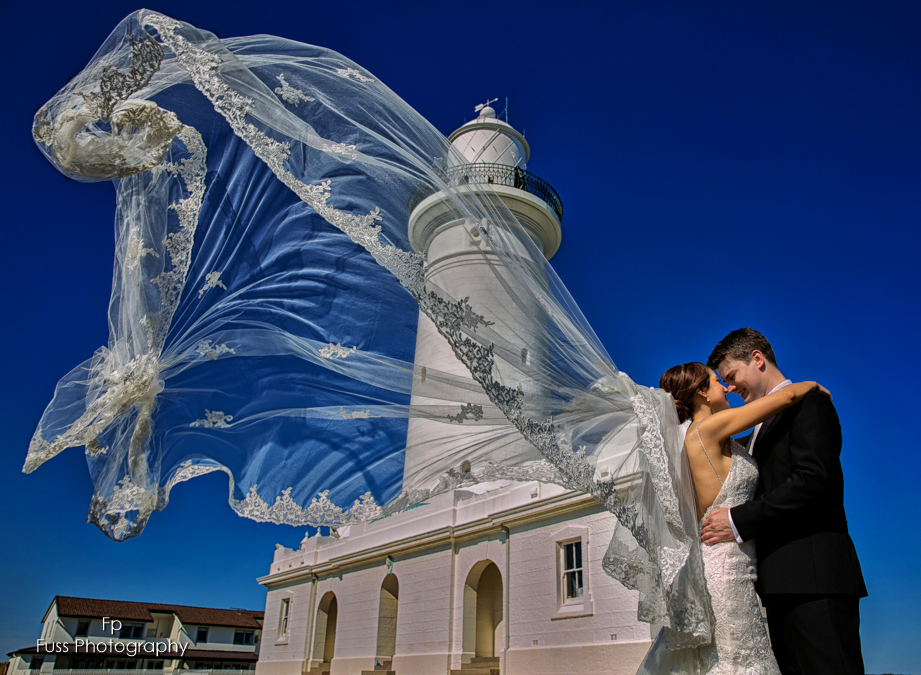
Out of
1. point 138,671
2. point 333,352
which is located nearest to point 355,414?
point 333,352

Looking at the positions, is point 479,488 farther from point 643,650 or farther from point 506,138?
point 506,138

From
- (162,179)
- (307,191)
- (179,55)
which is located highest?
(179,55)

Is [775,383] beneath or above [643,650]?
above

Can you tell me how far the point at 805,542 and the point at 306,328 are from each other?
225cm

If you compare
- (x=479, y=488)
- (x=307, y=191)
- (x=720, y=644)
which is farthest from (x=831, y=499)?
(x=479, y=488)

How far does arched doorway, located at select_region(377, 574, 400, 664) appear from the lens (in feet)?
A: 42.8

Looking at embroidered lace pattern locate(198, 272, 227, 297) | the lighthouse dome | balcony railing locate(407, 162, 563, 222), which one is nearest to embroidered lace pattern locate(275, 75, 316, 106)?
embroidered lace pattern locate(198, 272, 227, 297)

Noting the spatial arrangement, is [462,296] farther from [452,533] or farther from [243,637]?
[243,637]

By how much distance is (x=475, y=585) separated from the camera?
464 inches

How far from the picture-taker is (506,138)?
17.0 m

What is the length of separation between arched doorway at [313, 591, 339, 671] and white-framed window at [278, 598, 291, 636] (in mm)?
1355

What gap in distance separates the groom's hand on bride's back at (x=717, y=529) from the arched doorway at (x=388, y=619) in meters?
11.9

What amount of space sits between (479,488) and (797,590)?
10939 millimetres

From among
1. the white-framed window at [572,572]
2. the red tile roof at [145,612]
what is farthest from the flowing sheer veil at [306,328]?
the red tile roof at [145,612]
